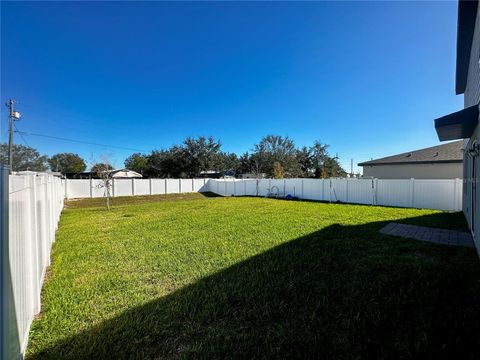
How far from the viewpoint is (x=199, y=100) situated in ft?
64.4

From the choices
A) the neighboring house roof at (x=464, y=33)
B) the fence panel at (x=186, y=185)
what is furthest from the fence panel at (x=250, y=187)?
the neighboring house roof at (x=464, y=33)

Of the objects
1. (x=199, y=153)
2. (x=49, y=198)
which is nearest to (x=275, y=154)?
(x=199, y=153)

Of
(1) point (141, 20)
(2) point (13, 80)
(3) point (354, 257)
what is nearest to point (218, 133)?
(2) point (13, 80)

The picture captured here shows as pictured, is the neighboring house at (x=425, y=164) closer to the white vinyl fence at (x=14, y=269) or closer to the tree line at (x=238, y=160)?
the tree line at (x=238, y=160)

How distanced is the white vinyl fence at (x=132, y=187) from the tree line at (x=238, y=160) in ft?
35.0

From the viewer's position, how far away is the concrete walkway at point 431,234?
17.4ft

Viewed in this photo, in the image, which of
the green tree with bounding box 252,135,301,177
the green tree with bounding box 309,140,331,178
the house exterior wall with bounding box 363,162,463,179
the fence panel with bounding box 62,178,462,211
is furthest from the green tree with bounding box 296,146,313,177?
the fence panel with bounding box 62,178,462,211

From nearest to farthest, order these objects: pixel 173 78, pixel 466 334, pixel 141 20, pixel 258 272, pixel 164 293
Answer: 1. pixel 466 334
2. pixel 164 293
3. pixel 258 272
4. pixel 141 20
5. pixel 173 78

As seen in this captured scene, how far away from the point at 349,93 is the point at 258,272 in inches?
517

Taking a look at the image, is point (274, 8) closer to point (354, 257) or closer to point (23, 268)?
point (354, 257)

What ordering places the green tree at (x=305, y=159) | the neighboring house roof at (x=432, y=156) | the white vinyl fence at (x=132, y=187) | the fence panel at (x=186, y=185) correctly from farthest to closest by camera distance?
1. the green tree at (x=305, y=159)
2. the fence panel at (x=186, y=185)
3. the white vinyl fence at (x=132, y=187)
4. the neighboring house roof at (x=432, y=156)

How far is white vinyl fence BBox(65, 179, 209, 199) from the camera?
63.0 feet

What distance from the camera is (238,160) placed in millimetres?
46719

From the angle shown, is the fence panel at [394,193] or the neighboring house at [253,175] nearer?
the fence panel at [394,193]
